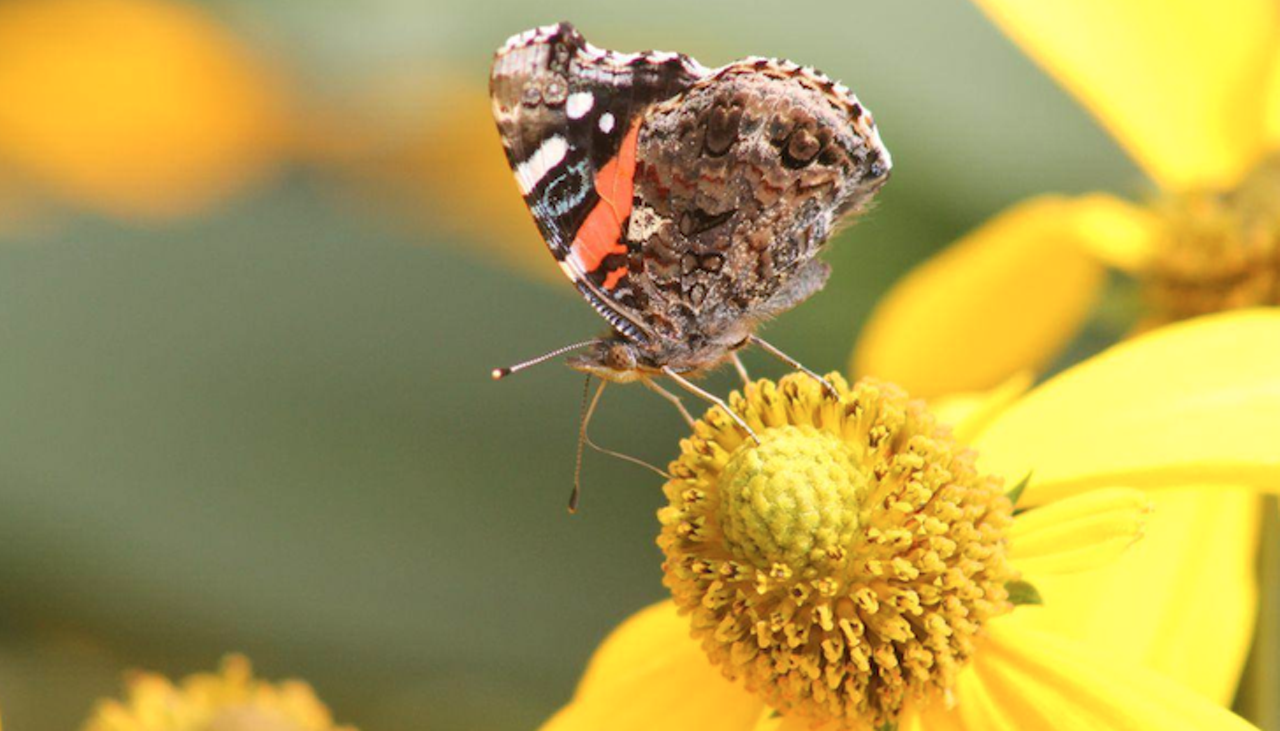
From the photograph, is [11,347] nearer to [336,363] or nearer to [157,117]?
[336,363]

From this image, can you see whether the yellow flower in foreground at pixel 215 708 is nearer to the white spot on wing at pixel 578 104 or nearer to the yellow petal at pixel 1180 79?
the white spot on wing at pixel 578 104

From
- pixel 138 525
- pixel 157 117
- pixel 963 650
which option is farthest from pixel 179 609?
pixel 157 117

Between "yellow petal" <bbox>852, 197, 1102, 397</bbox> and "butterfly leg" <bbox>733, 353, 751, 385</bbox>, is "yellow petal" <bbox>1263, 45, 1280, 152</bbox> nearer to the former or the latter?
"yellow petal" <bbox>852, 197, 1102, 397</bbox>

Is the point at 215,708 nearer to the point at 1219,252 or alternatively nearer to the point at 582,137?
the point at 582,137

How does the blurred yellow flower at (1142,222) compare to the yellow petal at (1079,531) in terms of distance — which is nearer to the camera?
the yellow petal at (1079,531)

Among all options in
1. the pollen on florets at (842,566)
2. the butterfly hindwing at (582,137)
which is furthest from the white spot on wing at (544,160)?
the pollen on florets at (842,566)

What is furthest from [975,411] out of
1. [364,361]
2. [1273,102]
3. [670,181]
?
[364,361]
